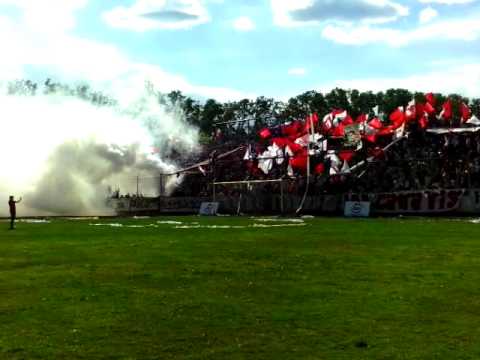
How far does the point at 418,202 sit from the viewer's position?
51062 millimetres

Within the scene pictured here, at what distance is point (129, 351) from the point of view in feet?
34.5

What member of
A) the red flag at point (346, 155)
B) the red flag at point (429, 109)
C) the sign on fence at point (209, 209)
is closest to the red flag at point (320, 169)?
the red flag at point (346, 155)

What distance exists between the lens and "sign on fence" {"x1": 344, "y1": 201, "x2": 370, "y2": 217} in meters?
53.1

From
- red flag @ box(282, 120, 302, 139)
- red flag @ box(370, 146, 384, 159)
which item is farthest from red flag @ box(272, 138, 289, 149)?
red flag @ box(370, 146, 384, 159)

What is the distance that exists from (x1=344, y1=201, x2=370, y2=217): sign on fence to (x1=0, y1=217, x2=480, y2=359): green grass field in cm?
2682

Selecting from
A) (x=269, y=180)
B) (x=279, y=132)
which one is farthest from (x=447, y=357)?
(x=279, y=132)

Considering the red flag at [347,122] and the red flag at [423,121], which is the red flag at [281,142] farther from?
the red flag at [423,121]

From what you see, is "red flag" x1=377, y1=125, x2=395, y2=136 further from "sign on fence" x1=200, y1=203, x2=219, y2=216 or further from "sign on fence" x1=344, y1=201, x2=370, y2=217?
"sign on fence" x1=200, y1=203, x2=219, y2=216

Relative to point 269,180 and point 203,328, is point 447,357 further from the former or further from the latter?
point 269,180

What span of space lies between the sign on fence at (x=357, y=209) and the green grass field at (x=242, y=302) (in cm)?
2682

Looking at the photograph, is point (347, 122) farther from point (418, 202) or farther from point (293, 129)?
point (418, 202)

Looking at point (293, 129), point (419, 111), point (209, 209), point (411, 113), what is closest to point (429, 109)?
point (419, 111)

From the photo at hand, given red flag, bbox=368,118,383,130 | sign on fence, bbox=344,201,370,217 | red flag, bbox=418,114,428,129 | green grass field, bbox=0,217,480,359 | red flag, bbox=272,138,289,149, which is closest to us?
green grass field, bbox=0,217,480,359

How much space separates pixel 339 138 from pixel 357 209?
9030 mm
